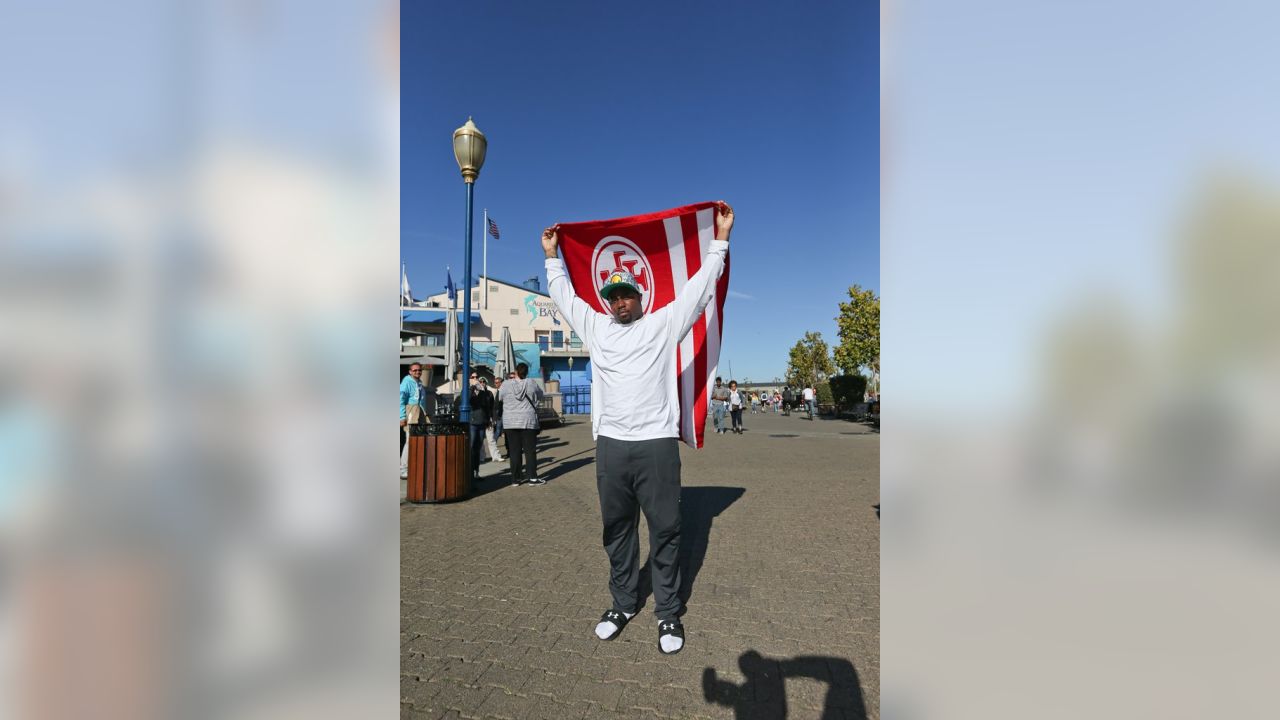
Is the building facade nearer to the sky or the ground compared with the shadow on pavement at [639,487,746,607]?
nearer to the sky

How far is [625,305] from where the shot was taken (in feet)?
9.91

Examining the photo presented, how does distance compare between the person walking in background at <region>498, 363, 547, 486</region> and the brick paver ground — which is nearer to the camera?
the brick paver ground

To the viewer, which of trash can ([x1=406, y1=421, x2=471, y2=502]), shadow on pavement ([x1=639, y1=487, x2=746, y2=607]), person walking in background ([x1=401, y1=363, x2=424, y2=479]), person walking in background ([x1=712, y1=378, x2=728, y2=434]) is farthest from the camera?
person walking in background ([x1=712, y1=378, x2=728, y2=434])

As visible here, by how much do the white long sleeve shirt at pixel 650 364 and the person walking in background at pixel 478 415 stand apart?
523 cm

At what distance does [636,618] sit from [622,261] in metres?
2.39

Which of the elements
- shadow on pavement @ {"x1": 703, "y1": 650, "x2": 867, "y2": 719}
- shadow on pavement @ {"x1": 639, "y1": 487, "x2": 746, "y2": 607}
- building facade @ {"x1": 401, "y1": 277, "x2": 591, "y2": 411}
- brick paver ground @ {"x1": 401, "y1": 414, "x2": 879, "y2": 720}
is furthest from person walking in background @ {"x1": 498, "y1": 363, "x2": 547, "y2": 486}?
building facade @ {"x1": 401, "y1": 277, "x2": 591, "y2": 411}

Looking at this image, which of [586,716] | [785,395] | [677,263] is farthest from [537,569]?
[785,395]

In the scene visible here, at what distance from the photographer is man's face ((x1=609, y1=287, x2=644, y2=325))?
3.01 m

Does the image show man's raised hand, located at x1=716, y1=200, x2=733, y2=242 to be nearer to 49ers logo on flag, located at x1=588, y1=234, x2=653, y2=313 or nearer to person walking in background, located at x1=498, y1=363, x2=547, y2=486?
49ers logo on flag, located at x1=588, y1=234, x2=653, y2=313

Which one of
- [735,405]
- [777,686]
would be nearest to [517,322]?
[735,405]

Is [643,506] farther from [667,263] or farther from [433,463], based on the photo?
[433,463]

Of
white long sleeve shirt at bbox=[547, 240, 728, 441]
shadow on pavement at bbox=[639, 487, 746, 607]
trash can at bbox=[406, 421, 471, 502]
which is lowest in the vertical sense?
shadow on pavement at bbox=[639, 487, 746, 607]

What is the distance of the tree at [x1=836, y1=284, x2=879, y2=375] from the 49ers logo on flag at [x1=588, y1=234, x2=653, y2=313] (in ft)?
66.1
